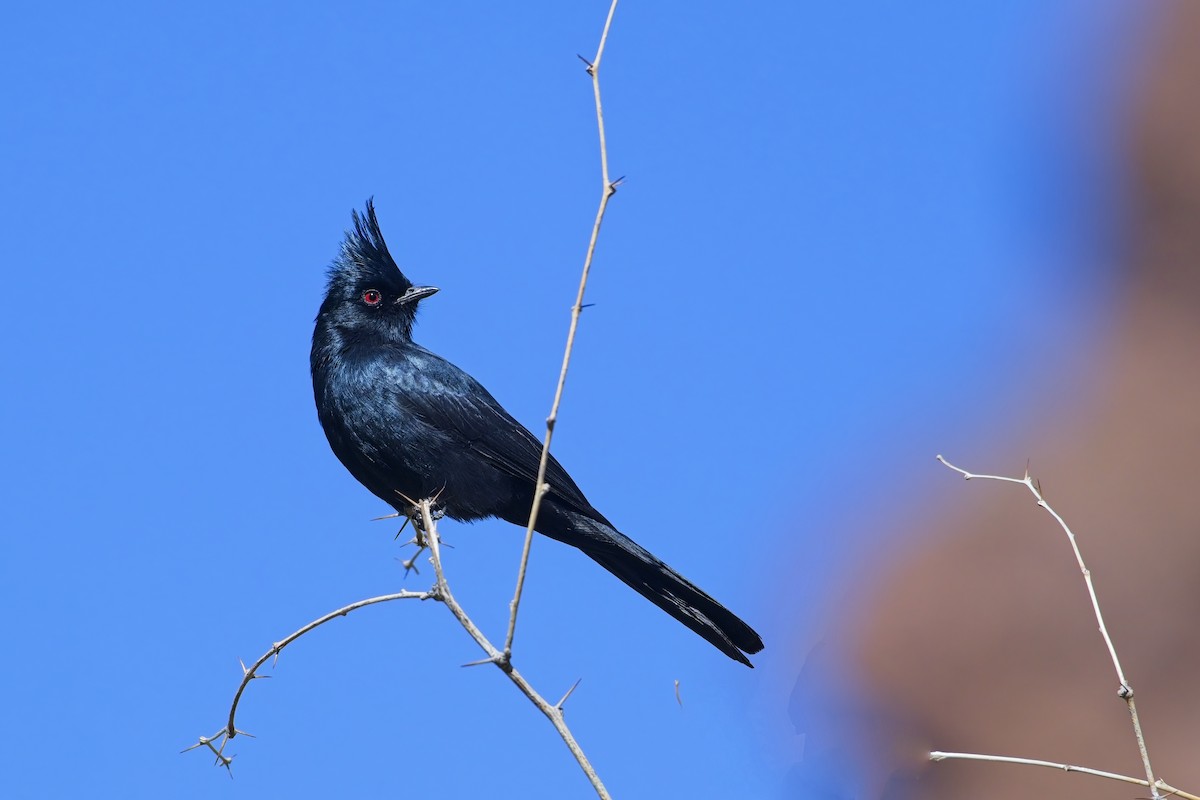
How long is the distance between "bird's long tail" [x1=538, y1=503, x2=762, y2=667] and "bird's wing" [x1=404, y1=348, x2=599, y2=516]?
6.0 inches

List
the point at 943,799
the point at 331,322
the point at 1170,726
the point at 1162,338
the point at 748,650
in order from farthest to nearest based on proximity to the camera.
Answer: the point at 1162,338 → the point at 943,799 → the point at 1170,726 → the point at 331,322 → the point at 748,650

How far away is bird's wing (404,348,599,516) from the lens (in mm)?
6000

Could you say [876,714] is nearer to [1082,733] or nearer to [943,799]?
[943,799]

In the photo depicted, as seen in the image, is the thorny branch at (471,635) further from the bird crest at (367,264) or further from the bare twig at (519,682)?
the bird crest at (367,264)

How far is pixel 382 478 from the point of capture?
19.6 feet

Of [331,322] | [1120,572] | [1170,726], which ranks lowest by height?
[1170,726]

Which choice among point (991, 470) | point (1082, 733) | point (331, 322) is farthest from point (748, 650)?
point (991, 470)

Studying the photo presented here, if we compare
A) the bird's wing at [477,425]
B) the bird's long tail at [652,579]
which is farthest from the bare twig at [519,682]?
the bird's wing at [477,425]

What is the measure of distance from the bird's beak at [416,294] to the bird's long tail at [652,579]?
1591 mm

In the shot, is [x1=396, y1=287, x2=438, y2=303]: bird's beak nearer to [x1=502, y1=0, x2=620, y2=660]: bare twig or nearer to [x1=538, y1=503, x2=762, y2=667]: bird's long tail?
[x1=538, y1=503, x2=762, y2=667]: bird's long tail

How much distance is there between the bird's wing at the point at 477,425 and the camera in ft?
19.7

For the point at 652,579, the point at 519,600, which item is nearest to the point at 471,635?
the point at 519,600

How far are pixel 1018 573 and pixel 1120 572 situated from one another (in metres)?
0.85

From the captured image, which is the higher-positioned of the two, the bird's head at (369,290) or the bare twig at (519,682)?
the bird's head at (369,290)
